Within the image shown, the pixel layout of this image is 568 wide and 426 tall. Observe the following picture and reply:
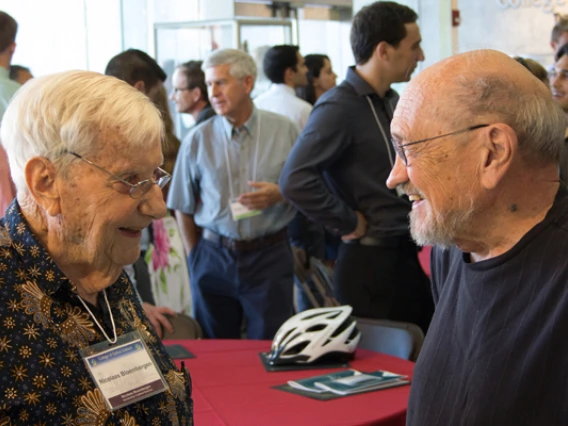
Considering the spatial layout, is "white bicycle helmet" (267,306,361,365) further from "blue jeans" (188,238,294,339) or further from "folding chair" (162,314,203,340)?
"blue jeans" (188,238,294,339)

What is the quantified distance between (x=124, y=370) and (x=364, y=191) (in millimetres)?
2165

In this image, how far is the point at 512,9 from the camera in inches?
278

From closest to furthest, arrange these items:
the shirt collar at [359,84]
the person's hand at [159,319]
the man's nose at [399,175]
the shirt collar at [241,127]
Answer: the man's nose at [399,175] < the person's hand at [159,319] < the shirt collar at [359,84] < the shirt collar at [241,127]

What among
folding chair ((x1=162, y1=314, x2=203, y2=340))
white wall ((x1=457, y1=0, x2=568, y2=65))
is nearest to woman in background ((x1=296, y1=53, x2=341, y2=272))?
white wall ((x1=457, y1=0, x2=568, y2=65))

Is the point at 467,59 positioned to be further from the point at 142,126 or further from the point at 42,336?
the point at 42,336

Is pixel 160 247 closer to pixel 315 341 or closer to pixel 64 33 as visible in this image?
pixel 315 341

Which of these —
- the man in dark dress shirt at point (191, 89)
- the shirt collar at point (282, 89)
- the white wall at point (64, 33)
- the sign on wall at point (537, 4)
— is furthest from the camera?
the white wall at point (64, 33)

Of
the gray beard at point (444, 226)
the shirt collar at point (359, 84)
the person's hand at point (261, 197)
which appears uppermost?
the shirt collar at point (359, 84)

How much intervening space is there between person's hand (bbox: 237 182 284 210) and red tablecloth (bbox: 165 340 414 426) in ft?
4.37

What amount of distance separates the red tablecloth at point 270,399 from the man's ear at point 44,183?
0.89 m

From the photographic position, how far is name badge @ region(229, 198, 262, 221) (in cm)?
420

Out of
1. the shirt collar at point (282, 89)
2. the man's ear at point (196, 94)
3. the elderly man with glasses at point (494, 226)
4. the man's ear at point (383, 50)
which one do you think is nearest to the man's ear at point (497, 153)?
the elderly man with glasses at point (494, 226)

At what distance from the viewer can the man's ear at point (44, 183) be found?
1.63 meters

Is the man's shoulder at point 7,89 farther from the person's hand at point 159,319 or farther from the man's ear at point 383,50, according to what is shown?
the man's ear at point 383,50
